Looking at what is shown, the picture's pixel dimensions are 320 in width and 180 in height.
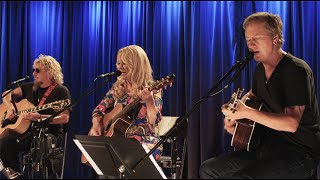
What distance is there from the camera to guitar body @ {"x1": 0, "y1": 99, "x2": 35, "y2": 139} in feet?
16.8

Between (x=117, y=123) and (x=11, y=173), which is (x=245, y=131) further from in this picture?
(x=11, y=173)

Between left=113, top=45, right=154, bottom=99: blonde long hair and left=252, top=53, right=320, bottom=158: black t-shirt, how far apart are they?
4.72 ft

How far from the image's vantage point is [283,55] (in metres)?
3.18

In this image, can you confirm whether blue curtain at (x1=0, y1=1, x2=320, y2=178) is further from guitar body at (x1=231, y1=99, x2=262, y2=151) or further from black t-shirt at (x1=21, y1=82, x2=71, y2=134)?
guitar body at (x1=231, y1=99, x2=262, y2=151)

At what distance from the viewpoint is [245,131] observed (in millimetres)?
3205

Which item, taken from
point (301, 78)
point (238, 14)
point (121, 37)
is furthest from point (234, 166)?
point (121, 37)

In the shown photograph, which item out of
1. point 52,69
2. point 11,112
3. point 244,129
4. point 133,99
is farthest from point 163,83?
point 11,112

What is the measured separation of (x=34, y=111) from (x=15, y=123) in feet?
0.93

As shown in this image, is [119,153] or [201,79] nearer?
[119,153]

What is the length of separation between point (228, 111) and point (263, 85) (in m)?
0.37

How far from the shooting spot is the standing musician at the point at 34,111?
508 cm

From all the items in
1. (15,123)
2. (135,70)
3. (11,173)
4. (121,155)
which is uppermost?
(135,70)

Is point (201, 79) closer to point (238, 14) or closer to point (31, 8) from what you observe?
point (238, 14)

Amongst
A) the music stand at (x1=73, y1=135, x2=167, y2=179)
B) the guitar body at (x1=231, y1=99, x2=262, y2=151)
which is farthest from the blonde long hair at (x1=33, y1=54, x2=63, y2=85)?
the guitar body at (x1=231, y1=99, x2=262, y2=151)
